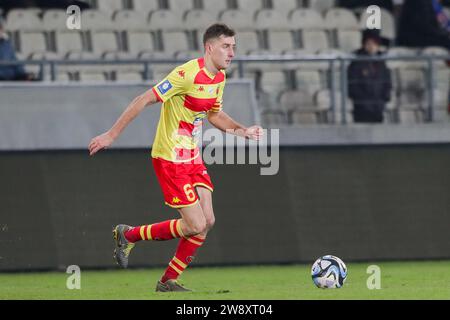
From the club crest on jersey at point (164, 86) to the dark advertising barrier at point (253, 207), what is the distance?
465 centimetres

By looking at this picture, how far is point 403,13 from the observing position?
20.8 m

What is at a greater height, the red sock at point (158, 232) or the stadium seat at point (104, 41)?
the stadium seat at point (104, 41)

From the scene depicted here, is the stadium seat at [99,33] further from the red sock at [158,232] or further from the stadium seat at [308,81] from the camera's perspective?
the red sock at [158,232]

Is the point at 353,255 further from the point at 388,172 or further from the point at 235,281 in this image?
the point at 235,281

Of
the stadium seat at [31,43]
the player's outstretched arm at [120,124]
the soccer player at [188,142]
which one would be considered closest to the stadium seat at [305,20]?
the stadium seat at [31,43]

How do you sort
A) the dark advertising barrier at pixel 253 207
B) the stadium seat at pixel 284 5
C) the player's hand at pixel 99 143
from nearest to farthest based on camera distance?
the player's hand at pixel 99 143 → the dark advertising barrier at pixel 253 207 → the stadium seat at pixel 284 5

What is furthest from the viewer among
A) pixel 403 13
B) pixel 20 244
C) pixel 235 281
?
pixel 403 13

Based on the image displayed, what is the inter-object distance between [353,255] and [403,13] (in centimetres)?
562

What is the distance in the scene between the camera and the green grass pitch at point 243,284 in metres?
11.3

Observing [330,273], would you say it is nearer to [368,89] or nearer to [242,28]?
[368,89]

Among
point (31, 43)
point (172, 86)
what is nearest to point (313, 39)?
point (31, 43)

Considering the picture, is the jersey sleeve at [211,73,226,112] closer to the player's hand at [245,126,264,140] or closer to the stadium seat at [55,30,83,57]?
the player's hand at [245,126,264,140]
